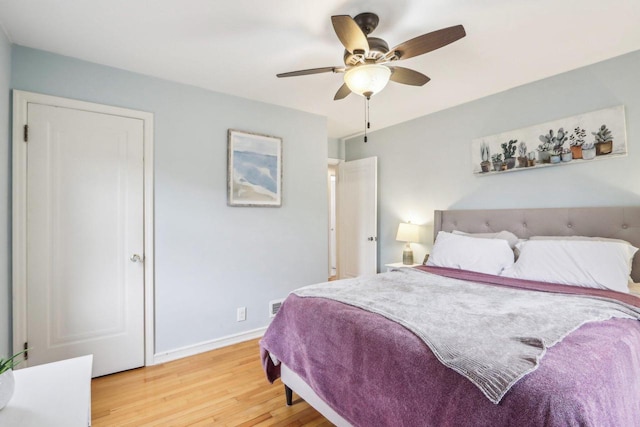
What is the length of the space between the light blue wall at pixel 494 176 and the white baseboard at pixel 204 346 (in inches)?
79.5

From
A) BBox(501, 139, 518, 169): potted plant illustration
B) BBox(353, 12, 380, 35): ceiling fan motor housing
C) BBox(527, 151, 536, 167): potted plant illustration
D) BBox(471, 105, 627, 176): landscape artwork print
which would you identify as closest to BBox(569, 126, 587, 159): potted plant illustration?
BBox(471, 105, 627, 176): landscape artwork print

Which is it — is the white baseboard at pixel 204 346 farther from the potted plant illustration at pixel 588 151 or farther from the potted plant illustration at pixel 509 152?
the potted plant illustration at pixel 588 151

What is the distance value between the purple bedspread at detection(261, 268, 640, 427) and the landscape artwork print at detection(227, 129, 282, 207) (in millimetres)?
1686

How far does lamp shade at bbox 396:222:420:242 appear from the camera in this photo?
12.1 feet

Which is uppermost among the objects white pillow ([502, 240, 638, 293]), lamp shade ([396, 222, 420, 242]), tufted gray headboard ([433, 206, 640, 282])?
tufted gray headboard ([433, 206, 640, 282])

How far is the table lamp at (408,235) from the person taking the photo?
3.68 meters

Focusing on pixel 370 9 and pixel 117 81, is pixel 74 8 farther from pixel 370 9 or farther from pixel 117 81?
pixel 370 9

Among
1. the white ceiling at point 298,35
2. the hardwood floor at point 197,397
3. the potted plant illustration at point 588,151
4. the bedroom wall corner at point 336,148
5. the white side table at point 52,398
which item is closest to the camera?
the white side table at point 52,398

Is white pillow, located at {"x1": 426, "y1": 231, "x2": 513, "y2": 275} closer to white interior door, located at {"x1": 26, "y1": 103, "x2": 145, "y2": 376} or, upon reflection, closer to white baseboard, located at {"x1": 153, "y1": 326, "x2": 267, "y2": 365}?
white baseboard, located at {"x1": 153, "y1": 326, "x2": 267, "y2": 365}

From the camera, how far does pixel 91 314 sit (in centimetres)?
244

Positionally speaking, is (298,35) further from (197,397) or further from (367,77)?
(197,397)

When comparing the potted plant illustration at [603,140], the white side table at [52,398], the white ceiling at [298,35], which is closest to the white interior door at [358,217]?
the white ceiling at [298,35]

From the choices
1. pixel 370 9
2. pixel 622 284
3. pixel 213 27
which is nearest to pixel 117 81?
pixel 213 27

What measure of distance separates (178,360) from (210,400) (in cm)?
81
